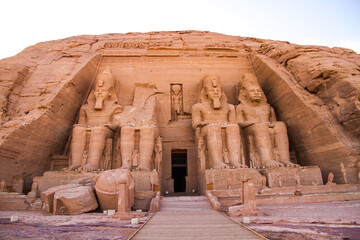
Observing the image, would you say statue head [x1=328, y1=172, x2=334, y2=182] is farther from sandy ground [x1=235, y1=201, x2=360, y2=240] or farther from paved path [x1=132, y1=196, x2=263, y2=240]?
paved path [x1=132, y1=196, x2=263, y2=240]

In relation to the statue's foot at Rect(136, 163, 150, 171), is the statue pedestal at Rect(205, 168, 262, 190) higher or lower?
lower

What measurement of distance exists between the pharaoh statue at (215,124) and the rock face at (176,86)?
971 mm

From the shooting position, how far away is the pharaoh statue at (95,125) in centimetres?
749

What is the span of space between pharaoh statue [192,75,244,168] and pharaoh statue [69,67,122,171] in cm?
274

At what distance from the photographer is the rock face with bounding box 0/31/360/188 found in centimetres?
707

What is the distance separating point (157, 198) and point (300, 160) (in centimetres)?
516

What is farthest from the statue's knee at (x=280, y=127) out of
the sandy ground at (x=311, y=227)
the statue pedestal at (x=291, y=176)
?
the sandy ground at (x=311, y=227)

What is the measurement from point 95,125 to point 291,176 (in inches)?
227

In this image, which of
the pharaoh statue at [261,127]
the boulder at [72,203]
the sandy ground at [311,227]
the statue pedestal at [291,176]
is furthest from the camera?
the pharaoh statue at [261,127]

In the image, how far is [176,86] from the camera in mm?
9984

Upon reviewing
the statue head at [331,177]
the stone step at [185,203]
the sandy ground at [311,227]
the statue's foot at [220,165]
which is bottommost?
the sandy ground at [311,227]

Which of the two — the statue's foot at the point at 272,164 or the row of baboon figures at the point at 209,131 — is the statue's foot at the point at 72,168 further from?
the statue's foot at the point at 272,164

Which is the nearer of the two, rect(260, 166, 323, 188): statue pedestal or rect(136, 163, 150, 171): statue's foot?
rect(260, 166, 323, 188): statue pedestal

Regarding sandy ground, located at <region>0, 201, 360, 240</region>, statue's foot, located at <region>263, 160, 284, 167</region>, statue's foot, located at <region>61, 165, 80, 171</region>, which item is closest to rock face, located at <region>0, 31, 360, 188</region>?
statue's foot, located at <region>61, 165, 80, 171</region>
